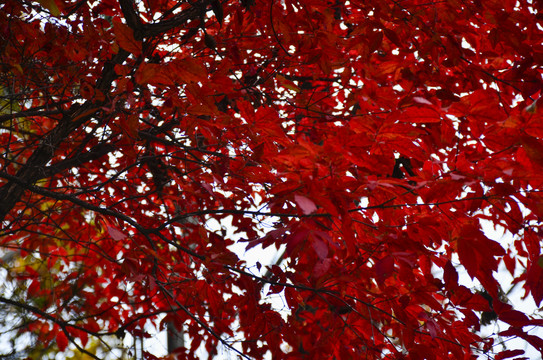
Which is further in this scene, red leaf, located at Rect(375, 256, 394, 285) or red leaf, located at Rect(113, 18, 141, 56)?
red leaf, located at Rect(113, 18, 141, 56)

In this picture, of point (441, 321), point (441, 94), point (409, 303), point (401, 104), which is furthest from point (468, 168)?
point (441, 321)

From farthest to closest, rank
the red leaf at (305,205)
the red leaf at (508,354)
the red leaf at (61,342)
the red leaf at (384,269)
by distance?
the red leaf at (61,342) < the red leaf at (508,354) < the red leaf at (384,269) < the red leaf at (305,205)

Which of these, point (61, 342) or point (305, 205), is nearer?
point (305, 205)

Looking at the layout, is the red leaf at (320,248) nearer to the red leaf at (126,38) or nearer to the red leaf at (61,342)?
the red leaf at (126,38)

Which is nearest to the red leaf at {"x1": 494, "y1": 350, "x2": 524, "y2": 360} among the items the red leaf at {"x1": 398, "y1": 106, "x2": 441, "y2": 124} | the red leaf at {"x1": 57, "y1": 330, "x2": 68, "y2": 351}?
the red leaf at {"x1": 398, "y1": 106, "x2": 441, "y2": 124}

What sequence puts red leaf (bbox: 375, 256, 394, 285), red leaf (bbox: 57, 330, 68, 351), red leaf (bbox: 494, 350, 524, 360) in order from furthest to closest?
red leaf (bbox: 57, 330, 68, 351)
red leaf (bbox: 494, 350, 524, 360)
red leaf (bbox: 375, 256, 394, 285)

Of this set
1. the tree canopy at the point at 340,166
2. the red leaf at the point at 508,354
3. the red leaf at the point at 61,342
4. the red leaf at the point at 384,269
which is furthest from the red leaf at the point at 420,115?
the red leaf at the point at 61,342

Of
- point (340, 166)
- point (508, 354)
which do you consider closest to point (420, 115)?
point (340, 166)

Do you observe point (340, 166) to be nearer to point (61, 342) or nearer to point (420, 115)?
point (420, 115)

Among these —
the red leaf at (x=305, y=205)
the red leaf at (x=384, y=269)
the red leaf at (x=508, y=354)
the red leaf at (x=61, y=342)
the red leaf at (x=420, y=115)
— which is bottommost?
the red leaf at (x=508, y=354)

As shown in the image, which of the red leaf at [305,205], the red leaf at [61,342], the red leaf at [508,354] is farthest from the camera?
the red leaf at [61,342]

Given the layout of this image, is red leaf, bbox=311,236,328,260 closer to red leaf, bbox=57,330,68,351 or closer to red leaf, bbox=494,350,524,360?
red leaf, bbox=494,350,524,360

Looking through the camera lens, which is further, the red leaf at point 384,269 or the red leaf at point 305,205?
the red leaf at point 384,269

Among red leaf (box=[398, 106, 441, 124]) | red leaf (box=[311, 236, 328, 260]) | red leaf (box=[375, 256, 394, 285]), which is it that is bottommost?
red leaf (box=[375, 256, 394, 285])
